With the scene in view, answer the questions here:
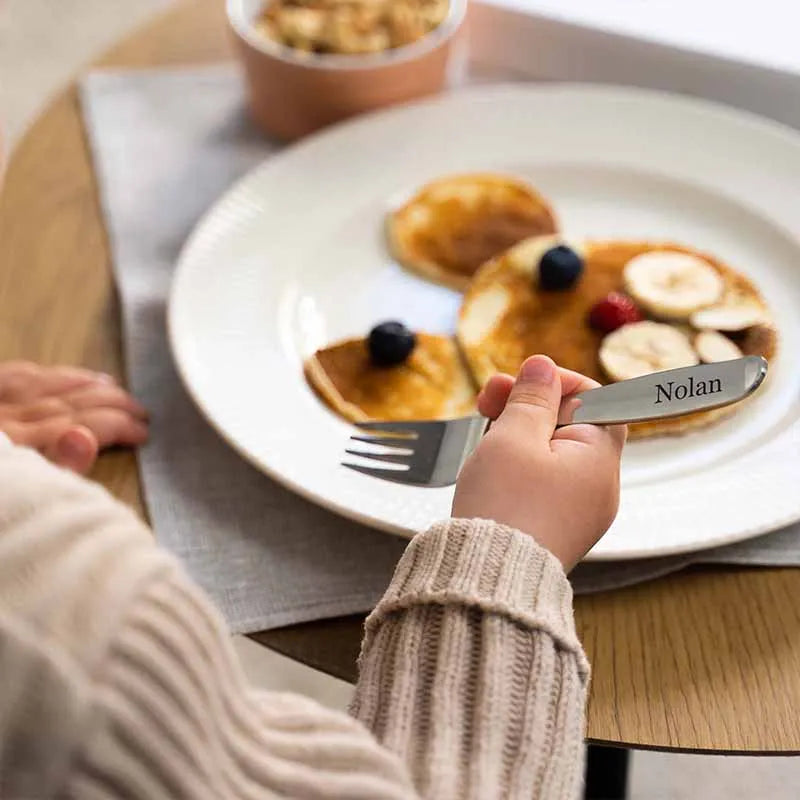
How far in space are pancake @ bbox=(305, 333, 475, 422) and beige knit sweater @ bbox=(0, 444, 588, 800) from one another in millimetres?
365

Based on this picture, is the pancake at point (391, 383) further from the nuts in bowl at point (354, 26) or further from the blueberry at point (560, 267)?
the nuts in bowl at point (354, 26)

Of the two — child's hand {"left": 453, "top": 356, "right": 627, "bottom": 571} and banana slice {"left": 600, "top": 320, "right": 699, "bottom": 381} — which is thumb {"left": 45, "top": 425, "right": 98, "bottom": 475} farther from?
banana slice {"left": 600, "top": 320, "right": 699, "bottom": 381}

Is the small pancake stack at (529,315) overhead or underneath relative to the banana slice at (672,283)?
underneath

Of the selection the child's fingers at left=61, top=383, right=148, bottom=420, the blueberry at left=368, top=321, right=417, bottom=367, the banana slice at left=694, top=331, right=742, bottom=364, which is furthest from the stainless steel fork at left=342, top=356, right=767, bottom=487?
the banana slice at left=694, top=331, right=742, bottom=364

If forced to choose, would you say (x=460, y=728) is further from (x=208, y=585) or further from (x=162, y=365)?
(x=162, y=365)

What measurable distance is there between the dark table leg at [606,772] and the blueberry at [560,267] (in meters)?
0.52

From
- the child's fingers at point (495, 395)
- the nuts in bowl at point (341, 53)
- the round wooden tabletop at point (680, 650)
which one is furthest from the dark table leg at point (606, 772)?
the nuts in bowl at point (341, 53)

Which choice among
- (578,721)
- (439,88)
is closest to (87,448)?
(578,721)

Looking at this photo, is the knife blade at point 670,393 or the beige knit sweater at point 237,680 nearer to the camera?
the beige knit sweater at point 237,680

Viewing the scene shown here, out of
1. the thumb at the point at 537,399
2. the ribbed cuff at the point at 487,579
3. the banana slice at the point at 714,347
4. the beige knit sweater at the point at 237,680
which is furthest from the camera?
the banana slice at the point at 714,347

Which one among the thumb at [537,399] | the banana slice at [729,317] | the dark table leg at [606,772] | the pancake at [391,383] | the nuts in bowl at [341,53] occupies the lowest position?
the dark table leg at [606,772]

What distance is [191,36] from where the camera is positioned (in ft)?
5.35

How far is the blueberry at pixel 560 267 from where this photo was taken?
120 cm

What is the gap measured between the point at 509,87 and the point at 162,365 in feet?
1.99
